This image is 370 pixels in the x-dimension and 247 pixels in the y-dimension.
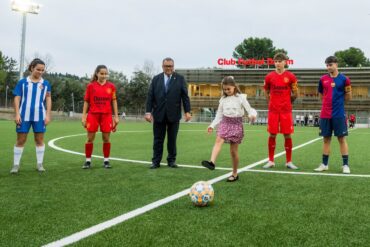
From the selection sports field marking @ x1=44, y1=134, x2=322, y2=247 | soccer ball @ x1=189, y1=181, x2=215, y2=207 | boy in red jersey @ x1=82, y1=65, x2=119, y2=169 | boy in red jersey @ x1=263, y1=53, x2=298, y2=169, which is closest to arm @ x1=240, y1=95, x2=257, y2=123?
sports field marking @ x1=44, y1=134, x2=322, y2=247

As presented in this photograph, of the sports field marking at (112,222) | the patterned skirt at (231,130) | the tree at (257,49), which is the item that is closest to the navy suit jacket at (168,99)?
the patterned skirt at (231,130)

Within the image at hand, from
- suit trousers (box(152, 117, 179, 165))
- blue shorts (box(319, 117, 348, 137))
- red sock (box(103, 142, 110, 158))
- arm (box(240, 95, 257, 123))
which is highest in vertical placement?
arm (box(240, 95, 257, 123))

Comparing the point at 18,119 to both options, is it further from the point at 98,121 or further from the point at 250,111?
the point at 250,111

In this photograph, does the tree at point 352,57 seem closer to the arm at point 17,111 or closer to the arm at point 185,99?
the arm at point 185,99

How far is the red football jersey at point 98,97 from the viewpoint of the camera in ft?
22.5

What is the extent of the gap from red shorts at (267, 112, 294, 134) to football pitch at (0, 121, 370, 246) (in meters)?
0.97

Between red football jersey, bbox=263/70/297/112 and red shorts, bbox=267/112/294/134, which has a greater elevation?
red football jersey, bbox=263/70/297/112

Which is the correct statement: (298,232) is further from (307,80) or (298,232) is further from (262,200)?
(307,80)

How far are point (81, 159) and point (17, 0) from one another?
30134 mm

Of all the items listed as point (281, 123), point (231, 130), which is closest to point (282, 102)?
point (281, 123)

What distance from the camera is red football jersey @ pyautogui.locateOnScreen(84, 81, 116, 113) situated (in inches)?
270

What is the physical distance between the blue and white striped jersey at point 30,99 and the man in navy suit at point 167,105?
184 cm

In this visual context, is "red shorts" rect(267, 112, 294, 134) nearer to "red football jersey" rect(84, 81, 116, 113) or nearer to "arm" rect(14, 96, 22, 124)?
"red football jersey" rect(84, 81, 116, 113)

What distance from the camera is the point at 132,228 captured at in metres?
3.21
